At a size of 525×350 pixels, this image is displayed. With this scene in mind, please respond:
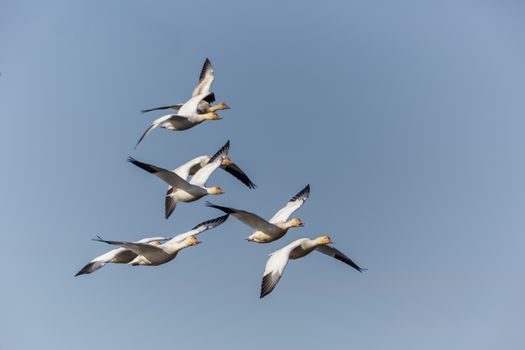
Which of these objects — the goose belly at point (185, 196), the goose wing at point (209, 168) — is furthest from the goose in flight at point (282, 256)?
the goose wing at point (209, 168)

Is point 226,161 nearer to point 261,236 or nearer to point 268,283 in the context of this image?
point 261,236

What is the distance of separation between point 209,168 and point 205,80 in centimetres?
566

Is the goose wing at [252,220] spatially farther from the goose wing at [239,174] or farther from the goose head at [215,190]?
the goose wing at [239,174]

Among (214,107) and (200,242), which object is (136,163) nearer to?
(200,242)

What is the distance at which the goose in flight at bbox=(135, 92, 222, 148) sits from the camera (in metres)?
29.8

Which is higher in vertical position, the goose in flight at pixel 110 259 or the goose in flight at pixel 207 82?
the goose in flight at pixel 207 82

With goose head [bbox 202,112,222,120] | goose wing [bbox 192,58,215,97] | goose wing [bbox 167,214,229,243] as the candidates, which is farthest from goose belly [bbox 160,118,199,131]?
goose wing [bbox 192,58,215,97]

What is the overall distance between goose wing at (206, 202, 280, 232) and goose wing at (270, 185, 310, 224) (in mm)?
1943

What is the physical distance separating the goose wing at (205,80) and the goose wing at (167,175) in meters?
7.20

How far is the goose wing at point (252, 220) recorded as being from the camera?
26.2m

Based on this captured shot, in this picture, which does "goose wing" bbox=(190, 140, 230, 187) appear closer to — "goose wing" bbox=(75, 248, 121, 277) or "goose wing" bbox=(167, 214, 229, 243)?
"goose wing" bbox=(167, 214, 229, 243)

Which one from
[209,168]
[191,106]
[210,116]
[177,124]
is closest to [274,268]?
[209,168]

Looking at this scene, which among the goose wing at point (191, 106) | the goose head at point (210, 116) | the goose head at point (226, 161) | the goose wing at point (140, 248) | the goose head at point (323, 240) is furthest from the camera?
the goose head at point (210, 116)

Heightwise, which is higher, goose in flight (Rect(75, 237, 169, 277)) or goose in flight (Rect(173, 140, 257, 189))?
goose in flight (Rect(173, 140, 257, 189))
